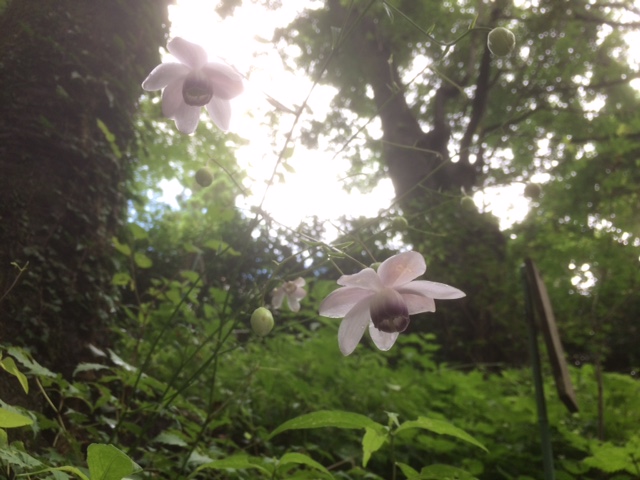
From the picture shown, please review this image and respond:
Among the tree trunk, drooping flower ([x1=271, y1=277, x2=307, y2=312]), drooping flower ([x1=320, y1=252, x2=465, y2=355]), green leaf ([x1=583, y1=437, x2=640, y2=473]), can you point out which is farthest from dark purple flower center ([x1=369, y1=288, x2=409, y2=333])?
the tree trunk

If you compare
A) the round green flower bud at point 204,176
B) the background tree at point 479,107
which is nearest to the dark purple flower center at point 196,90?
the round green flower bud at point 204,176

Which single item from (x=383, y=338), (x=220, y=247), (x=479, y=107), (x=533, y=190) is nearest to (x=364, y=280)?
(x=383, y=338)

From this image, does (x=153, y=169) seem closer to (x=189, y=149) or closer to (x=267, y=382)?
(x=189, y=149)

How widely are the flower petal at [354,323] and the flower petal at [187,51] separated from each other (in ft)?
1.80

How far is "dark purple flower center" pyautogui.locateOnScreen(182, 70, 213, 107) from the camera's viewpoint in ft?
3.31

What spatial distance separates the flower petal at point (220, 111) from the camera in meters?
1.05

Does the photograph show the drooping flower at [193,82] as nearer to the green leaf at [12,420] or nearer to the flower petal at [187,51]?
the flower petal at [187,51]

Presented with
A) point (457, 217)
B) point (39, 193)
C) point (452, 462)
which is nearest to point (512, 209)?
point (457, 217)

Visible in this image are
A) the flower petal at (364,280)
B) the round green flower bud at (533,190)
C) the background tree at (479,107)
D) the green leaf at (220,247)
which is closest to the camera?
the flower petal at (364,280)

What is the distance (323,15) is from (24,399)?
19.9 ft

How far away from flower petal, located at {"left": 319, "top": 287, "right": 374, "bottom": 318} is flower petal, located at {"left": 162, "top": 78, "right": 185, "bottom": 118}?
49 centimetres

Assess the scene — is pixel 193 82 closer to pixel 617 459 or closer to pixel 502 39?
pixel 502 39

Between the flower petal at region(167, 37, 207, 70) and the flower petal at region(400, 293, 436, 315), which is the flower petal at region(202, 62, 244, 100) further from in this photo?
the flower petal at region(400, 293, 436, 315)

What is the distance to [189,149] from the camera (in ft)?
16.4
